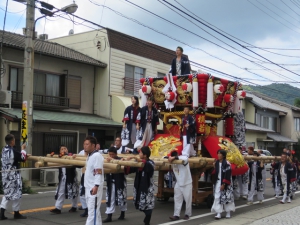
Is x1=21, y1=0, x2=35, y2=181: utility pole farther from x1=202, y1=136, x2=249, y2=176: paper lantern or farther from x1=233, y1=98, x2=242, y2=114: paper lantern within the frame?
x1=233, y1=98, x2=242, y2=114: paper lantern

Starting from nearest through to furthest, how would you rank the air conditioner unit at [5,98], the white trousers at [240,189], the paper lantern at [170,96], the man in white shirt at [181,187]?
the man in white shirt at [181,187] < the paper lantern at [170,96] < the white trousers at [240,189] < the air conditioner unit at [5,98]

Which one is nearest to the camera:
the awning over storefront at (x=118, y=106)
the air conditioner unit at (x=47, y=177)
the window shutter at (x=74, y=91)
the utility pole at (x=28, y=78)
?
the utility pole at (x=28, y=78)

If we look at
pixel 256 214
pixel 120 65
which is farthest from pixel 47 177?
pixel 256 214

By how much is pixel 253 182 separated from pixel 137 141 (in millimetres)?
4264

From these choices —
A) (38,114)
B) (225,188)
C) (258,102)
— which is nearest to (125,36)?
(38,114)

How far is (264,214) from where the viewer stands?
10.6 metres

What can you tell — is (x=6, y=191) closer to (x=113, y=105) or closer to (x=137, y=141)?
(x=137, y=141)

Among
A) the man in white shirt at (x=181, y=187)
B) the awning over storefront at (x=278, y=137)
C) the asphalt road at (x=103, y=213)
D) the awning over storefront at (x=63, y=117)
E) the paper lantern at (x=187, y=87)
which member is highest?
the paper lantern at (x=187, y=87)

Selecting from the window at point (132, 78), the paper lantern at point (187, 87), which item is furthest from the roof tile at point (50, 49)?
the paper lantern at point (187, 87)

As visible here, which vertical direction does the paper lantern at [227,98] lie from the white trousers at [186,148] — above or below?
above

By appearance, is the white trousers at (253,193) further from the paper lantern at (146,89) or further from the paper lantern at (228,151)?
the paper lantern at (146,89)

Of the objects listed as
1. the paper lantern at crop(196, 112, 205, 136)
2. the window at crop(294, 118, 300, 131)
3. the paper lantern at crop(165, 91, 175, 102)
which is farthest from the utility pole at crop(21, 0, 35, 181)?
the window at crop(294, 118, 300, 131)

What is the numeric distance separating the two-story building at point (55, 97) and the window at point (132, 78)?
189cm

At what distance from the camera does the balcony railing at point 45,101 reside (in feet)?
61.3
